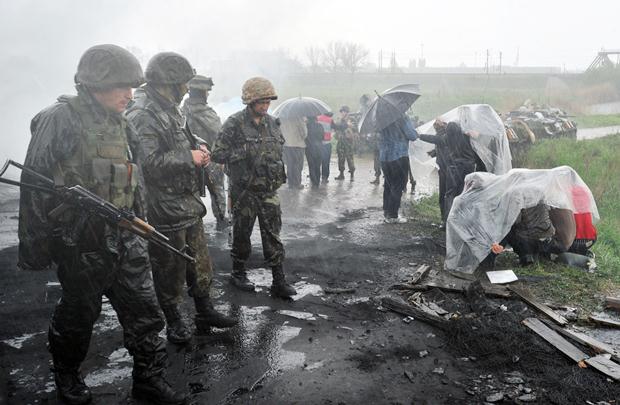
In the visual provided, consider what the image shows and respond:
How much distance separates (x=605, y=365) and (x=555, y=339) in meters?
0.39

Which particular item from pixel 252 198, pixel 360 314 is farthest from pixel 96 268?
pixel 360 314

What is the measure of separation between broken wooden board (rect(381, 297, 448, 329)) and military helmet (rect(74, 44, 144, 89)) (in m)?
2.86

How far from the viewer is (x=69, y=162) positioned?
2.64 m

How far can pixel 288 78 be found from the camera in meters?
39.5

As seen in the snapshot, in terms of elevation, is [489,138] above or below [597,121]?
above

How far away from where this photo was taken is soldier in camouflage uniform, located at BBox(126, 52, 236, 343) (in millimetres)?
3334

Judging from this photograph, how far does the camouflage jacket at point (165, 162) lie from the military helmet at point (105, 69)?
54 cm

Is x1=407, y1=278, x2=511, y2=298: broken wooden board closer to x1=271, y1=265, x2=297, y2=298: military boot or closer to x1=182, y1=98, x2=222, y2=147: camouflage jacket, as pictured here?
x1=271, y1=265, x2=297, y2=298: military boot

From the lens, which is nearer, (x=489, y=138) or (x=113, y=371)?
(x=113, y=371)

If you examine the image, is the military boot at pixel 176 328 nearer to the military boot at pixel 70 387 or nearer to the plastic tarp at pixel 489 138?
the military boot at pixel 70 387

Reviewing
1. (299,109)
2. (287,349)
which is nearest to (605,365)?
(287,349)

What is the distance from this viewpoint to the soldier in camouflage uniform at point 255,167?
14.4 ft

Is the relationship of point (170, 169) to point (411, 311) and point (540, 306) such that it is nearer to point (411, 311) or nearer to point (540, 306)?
point (411, 311)

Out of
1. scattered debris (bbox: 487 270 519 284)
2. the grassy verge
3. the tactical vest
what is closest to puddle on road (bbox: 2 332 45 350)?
the tactical vest
